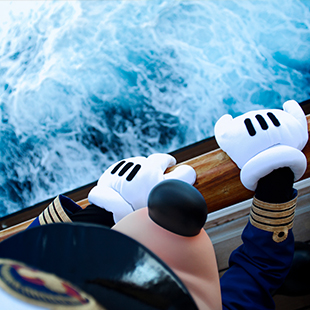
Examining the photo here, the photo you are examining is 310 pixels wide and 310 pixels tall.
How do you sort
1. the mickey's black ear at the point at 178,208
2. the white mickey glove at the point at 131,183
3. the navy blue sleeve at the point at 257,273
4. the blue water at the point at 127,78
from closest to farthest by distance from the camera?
the mickey's black ear at the point at 178,208
the navy blue sleeve at the point at 257,273
the white mickey glove at the point at 131,183
the blue water at the point at 127,78

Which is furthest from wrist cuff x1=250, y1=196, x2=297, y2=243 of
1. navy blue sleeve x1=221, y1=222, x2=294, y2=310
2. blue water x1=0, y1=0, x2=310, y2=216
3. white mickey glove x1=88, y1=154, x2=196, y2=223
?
blue water x1=0, y1=0, x2=310, y2=216

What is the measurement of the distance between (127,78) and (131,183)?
1.46m

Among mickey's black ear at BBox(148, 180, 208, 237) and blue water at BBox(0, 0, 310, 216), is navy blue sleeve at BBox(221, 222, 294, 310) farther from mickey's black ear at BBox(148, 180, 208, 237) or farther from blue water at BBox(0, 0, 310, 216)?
blue water at BBox(0, 0, 310, 216)

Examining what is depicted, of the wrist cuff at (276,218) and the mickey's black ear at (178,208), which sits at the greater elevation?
the mickey's black ear at (178,208)

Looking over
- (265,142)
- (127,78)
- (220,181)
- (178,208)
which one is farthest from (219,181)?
(127,78)

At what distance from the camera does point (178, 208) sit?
385 millimetres

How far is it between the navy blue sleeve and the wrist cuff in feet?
0.04

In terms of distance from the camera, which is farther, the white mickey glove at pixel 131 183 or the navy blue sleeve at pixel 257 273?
the white mickey glove at pixel 131 183

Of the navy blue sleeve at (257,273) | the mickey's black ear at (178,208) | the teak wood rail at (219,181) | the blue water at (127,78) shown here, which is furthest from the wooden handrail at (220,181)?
the blue water at (127,78)

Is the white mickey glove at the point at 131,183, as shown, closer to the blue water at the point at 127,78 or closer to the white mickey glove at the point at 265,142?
the white mickey glove at the point at 265,142

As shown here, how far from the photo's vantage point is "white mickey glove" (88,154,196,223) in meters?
0.64

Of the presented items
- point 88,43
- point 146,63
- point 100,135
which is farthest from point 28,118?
point 146,63

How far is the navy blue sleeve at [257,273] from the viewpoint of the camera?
1.71 feet

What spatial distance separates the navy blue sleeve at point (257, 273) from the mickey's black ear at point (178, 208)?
0.22 m
